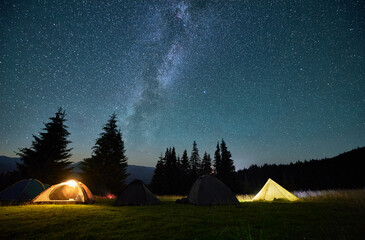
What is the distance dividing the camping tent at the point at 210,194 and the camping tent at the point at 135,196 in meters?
2.90

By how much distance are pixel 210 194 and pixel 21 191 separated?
1345cm

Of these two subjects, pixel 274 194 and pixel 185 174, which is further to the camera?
pixel 185 174

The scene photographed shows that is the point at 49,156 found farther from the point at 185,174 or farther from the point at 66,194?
the point at 185,174

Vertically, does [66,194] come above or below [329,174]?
below

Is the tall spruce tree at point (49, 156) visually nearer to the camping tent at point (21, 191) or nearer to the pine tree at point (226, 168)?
the camping tent at point (21, 191)

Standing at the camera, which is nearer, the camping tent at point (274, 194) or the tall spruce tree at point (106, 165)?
the camping tent at point (274, 194)

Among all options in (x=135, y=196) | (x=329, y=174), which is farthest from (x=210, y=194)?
(x=329, y=174)

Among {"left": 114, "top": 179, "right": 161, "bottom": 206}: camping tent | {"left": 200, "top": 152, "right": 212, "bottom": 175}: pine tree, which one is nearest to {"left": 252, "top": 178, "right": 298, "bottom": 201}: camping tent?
{"left": 114, "top": 179, "right": 161, "bottom": 206}: camping tent

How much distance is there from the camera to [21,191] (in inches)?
468

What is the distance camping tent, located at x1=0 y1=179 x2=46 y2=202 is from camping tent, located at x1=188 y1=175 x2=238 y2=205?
38.6ft

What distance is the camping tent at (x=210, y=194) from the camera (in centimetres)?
1060

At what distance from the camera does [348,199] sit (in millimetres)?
10203

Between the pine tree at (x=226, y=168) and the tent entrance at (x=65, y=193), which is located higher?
the pine tree at (x=226, y=168)

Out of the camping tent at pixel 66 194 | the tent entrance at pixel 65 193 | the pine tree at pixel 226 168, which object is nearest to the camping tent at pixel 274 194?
the camping tent at pixel 66 194
